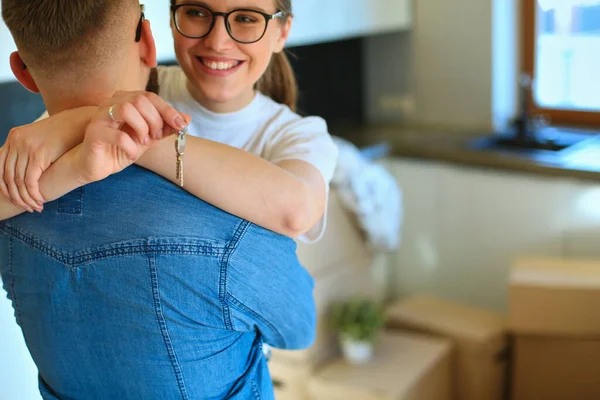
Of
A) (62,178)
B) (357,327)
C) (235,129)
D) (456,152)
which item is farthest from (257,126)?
(456,152)

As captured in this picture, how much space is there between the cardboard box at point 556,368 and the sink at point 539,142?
0.68 metres

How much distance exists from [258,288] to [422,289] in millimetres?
2215

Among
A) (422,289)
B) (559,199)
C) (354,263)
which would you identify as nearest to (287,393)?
(354,263)

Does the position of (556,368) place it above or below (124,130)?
below

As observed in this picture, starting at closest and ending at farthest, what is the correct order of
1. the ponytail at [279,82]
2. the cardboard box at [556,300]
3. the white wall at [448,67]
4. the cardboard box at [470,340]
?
the ponytail at [279,82]
the cardboard box at [556,300]
the cardboard box at [470,340]
the white wall at [448,67]

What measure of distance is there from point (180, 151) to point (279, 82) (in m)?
0.43

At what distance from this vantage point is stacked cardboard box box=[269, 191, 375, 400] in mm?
2379

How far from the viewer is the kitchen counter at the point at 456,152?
246 centimetres

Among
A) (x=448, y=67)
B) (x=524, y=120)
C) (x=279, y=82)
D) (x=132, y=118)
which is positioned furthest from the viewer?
(x=448, y=67)

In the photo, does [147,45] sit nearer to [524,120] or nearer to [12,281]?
[12,281]

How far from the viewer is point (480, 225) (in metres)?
2.72

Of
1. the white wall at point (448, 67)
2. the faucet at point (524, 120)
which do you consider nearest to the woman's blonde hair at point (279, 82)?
the faucet at point (524, 120)

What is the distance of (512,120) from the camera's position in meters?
3.04

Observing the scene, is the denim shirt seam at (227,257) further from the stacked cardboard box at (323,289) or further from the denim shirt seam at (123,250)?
the stacked cardboard box at (323,289)
